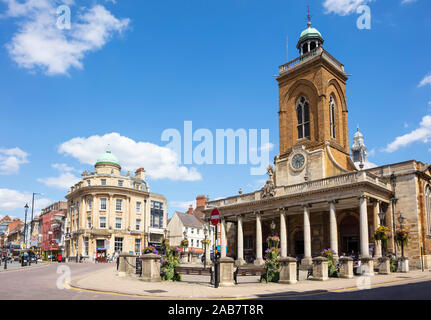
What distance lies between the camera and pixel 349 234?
37.1m

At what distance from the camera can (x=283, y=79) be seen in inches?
1829

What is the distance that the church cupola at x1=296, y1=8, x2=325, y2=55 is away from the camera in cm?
4522

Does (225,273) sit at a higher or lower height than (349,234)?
lower

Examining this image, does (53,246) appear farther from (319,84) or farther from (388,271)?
(388,271)

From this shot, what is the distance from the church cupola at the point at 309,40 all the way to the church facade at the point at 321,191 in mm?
117

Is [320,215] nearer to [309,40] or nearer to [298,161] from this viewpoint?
[298,161]

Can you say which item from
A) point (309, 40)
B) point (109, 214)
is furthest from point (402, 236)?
point (109, 214)

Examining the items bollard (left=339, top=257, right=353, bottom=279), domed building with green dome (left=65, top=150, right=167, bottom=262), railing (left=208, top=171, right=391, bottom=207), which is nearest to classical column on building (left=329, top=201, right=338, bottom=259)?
railing (left=208, top=171, right=391, bottom=207)

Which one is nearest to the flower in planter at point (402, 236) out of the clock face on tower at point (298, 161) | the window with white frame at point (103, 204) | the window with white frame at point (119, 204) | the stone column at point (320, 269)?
the stone column at point (320, 269)

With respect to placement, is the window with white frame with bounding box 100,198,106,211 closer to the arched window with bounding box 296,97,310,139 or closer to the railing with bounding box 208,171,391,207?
the railing with bounding box 208,171,391,207

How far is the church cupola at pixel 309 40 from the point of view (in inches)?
1780

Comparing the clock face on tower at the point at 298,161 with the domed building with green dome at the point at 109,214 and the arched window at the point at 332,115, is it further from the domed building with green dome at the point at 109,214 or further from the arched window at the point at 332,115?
the domed building with green dome at the point at 109,214

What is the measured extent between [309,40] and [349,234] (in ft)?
77.4
